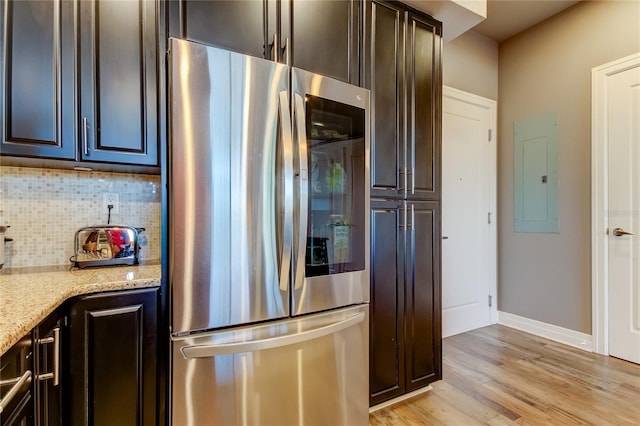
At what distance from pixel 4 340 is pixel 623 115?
381 centimetres

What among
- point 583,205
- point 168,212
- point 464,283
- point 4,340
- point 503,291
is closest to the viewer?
point 4,340

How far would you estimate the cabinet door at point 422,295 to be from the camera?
2027 millimetres

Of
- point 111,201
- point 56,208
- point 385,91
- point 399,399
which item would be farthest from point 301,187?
point 399,399

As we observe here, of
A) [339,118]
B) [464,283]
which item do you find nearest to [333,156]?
[339,118]

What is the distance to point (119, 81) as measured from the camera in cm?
146

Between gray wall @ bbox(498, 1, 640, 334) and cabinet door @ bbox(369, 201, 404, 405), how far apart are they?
1.98m

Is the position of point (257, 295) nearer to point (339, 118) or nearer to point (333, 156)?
point (333, 156)

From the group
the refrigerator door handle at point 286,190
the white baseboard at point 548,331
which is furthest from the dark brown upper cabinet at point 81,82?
the white baseboard at point 548,331

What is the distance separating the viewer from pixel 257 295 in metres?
1.39

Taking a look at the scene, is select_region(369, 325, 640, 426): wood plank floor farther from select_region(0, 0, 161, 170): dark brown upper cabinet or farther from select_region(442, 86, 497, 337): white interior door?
select_region(0, 0, 161, 170): dark brown upper cabinet

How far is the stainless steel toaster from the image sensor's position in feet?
5.36

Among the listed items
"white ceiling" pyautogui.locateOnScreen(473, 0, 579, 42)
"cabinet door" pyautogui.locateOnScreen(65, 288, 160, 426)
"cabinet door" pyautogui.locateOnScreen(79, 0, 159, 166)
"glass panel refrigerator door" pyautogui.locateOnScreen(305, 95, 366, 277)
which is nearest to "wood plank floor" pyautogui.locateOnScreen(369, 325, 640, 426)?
"glass panel refrigerator door" pyautogui.locateOnScreen(305, 95, 366, 277)

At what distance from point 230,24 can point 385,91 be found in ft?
3.04

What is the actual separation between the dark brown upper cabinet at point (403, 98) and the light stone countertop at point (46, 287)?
1277 millimetres
